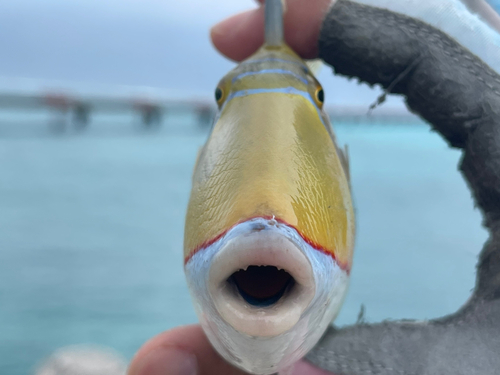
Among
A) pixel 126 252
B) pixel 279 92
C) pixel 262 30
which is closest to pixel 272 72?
pixel 279 92

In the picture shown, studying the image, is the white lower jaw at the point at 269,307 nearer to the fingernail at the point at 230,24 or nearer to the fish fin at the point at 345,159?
the fish fin at the point at 345,159

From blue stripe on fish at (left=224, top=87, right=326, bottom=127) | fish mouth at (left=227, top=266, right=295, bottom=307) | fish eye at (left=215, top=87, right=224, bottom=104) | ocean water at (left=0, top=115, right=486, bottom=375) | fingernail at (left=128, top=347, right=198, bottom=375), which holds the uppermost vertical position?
blue stripe on fish at (left=224, top=87, right=326, bottom=127)

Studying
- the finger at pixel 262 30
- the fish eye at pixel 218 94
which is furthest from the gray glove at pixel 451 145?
the fish eye at pixel 218 94

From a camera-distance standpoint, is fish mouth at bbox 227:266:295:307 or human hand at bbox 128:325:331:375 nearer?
fish mouth at bbox 227:266:295:307

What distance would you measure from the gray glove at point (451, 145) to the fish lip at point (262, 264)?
189 mm

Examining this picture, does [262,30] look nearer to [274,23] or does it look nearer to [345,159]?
[274,23]

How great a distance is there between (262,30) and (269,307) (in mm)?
358

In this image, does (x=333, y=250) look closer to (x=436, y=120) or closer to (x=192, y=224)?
(x=192, y=224)

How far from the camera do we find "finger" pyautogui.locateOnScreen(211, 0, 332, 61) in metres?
0.45

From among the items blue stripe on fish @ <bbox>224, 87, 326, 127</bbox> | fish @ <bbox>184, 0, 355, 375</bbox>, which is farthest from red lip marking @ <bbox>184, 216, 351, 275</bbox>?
blue stripe on fish @ <bbox>224, 87, 326, 127</bbox>

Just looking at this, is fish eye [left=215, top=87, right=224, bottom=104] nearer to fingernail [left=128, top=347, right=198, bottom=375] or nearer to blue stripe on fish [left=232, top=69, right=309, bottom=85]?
blue stripe on fish [left=232, top=69, right=309, bottom=85]

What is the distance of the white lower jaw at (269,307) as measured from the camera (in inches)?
8.5

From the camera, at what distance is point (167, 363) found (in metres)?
0.45

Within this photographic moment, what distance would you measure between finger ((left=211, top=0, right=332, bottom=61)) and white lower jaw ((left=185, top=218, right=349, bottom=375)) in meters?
0.26
